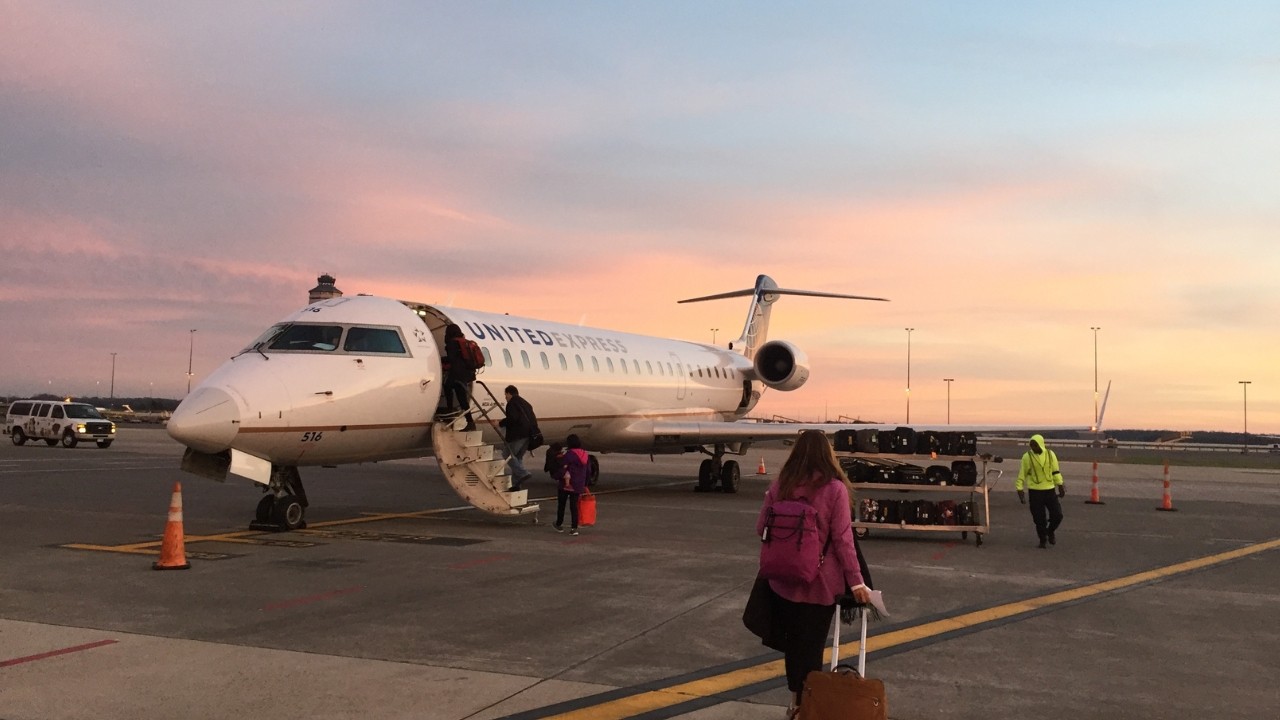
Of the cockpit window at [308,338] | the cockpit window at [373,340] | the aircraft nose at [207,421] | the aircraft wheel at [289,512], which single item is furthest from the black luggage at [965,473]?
the aircraft nose at [207,421]

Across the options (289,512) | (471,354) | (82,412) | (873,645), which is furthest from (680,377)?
(82,412)

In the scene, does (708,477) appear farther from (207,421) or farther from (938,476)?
(207,421)

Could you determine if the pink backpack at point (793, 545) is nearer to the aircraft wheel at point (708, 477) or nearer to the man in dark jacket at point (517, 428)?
the man in dark jacket at point (517, 428)

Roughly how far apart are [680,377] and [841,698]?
62.8ft

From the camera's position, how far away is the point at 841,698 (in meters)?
4.16

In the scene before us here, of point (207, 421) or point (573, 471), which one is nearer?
point (207, 421)

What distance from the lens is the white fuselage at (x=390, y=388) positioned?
11344 mm

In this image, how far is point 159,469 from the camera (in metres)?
24.9

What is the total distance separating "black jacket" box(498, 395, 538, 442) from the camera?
47.3 feet

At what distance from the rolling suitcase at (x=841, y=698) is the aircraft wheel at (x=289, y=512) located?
9722 mm

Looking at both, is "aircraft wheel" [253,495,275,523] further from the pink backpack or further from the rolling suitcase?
the rolling suitcase

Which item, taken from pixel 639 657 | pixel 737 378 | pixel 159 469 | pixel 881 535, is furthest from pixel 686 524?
pixel 159 469

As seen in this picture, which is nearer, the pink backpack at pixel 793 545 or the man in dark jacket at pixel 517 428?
the pink backpack at pixel 793 545

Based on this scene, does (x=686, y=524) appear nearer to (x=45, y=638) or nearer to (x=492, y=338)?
(x=492, y=338)
